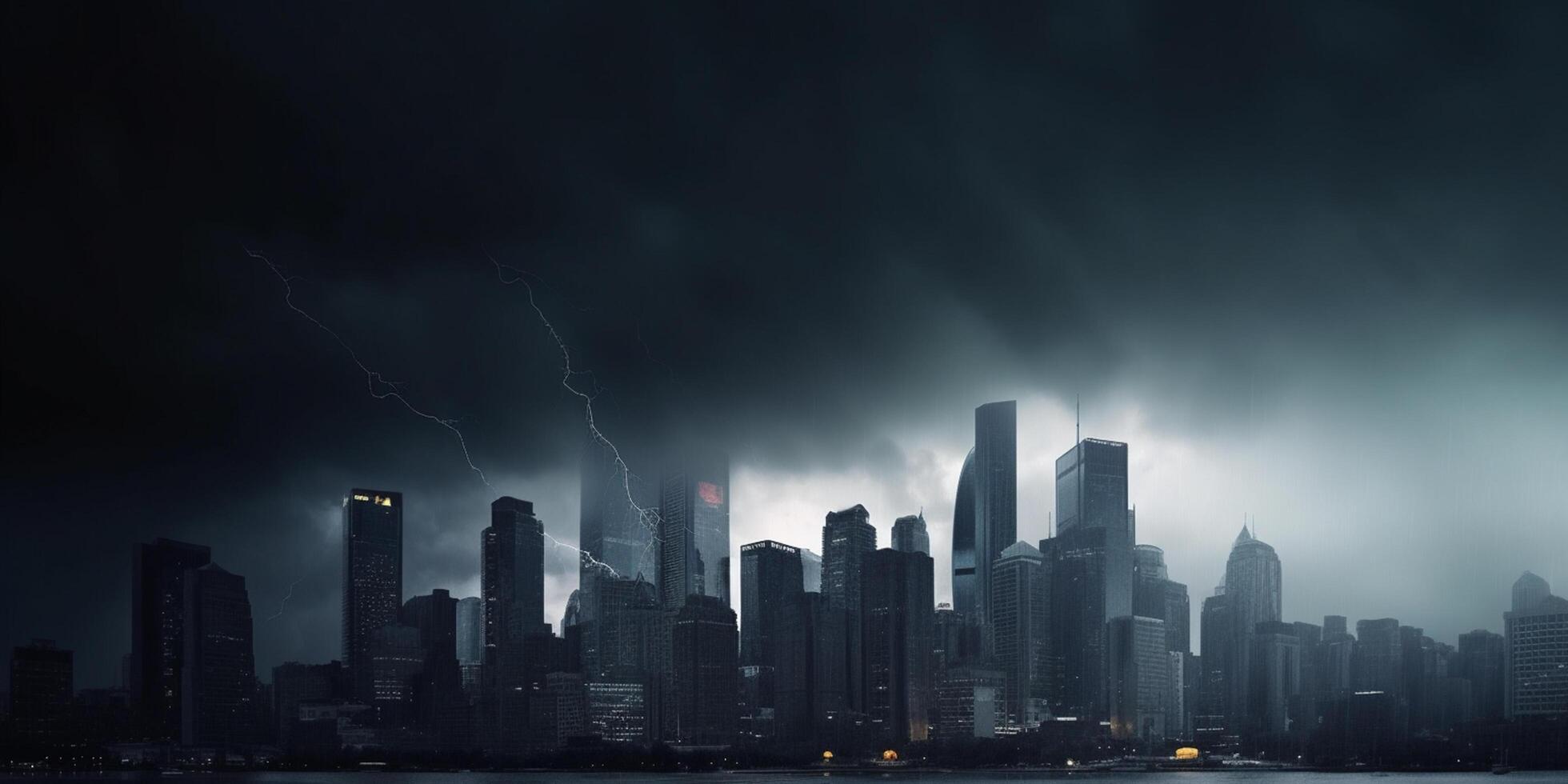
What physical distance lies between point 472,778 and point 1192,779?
8161cm

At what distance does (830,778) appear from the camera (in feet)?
481

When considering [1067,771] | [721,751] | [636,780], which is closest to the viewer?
[636,780]

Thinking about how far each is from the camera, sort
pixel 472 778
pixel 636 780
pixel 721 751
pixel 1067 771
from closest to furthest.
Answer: pixel 636 780, pixel 472 778, pixel 1067 771, pixel 721 751

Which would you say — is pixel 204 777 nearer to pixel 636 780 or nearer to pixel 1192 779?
pixel 636 780

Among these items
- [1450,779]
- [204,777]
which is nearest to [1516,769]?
[1450,779]

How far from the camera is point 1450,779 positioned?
15375 cm

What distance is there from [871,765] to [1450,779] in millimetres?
69912

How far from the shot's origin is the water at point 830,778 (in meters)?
140

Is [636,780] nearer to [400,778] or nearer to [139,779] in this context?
[400,778]

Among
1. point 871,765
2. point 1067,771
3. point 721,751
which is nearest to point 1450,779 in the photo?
point 1067,771

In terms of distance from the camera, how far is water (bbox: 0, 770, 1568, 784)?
458 feet

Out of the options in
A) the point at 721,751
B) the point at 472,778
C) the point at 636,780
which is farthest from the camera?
the point at 721,751

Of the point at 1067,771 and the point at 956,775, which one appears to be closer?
the point at 956,775

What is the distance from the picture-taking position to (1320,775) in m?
166
